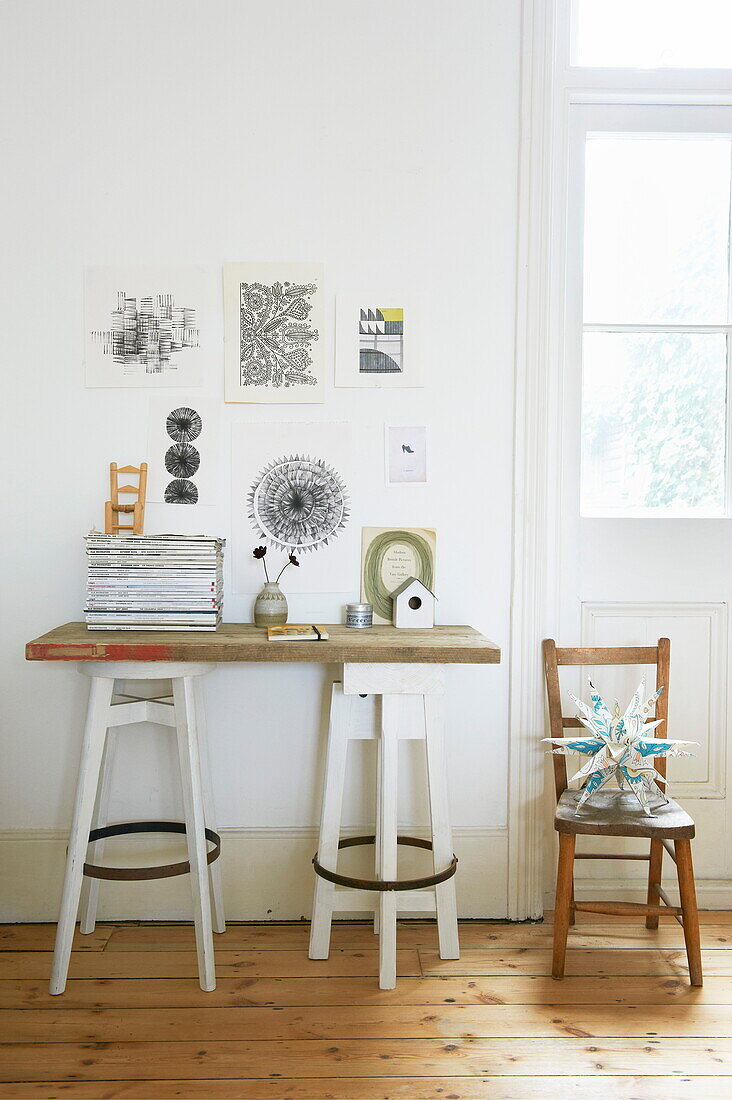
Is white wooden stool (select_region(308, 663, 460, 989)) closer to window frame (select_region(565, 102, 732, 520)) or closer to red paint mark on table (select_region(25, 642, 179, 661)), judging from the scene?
red paint mark on table (select_region(25, 642, 179, 661))

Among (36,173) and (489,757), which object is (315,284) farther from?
(489,757)

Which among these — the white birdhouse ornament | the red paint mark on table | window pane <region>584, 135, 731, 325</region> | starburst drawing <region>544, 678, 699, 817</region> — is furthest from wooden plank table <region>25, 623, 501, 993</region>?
window pane <region>584, 135, 731, 325</region>

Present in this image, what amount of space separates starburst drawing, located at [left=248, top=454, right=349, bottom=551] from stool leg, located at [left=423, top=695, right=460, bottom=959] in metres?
0.58

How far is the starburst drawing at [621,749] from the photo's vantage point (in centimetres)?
217

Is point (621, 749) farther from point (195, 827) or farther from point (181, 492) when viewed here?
point (181, 492)

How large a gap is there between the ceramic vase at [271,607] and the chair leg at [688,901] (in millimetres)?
1118

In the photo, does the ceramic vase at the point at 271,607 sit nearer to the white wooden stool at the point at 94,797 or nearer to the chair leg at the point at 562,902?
the white wooden stool at the point at 94,797

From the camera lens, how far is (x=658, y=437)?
2543 millimetres

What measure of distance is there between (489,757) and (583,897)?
49cm

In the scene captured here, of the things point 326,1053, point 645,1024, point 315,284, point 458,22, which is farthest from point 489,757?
point 458,22

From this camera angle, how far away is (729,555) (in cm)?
254

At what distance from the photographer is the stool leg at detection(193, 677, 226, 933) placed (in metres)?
2.35

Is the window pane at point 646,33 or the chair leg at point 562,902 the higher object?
the window pane at point 646,33

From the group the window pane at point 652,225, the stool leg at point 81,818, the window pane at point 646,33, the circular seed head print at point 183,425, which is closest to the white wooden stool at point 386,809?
the stool leg at point 81,818
